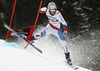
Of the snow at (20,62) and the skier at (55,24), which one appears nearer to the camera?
the snow at (20,62)

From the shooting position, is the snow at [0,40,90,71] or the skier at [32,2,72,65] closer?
the snow at [0,40,90,71]

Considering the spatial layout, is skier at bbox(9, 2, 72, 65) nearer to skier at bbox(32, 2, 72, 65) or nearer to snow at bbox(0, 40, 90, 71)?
skier at bbox(32, 2, 72, 65)

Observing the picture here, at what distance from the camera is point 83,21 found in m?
18.1

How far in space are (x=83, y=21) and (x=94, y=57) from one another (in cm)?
392

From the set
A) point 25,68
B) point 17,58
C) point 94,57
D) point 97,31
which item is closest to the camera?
point 25,68

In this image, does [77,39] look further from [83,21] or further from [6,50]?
[6,50]

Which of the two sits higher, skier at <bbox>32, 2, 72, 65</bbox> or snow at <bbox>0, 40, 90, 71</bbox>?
skier at <bbox>32, 2, 72, 65</bbox>

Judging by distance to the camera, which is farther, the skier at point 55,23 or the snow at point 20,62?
the skier at point 55,23

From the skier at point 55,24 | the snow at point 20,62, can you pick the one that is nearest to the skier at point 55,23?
the skier at point 55,24

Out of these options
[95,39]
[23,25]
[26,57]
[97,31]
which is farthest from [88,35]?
[26,57]

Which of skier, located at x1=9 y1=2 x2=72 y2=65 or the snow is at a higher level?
skier, located at x1=9 y1=2 x2=72 y2=65

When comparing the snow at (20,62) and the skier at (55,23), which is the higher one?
the skier at (55,23)

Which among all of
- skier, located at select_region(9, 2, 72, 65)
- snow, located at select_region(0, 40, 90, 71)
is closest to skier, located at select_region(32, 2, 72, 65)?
skier, located at select_region(9, 2, 72, 65)

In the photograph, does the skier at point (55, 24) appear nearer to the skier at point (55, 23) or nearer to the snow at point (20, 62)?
the skier at point (55, 23)
